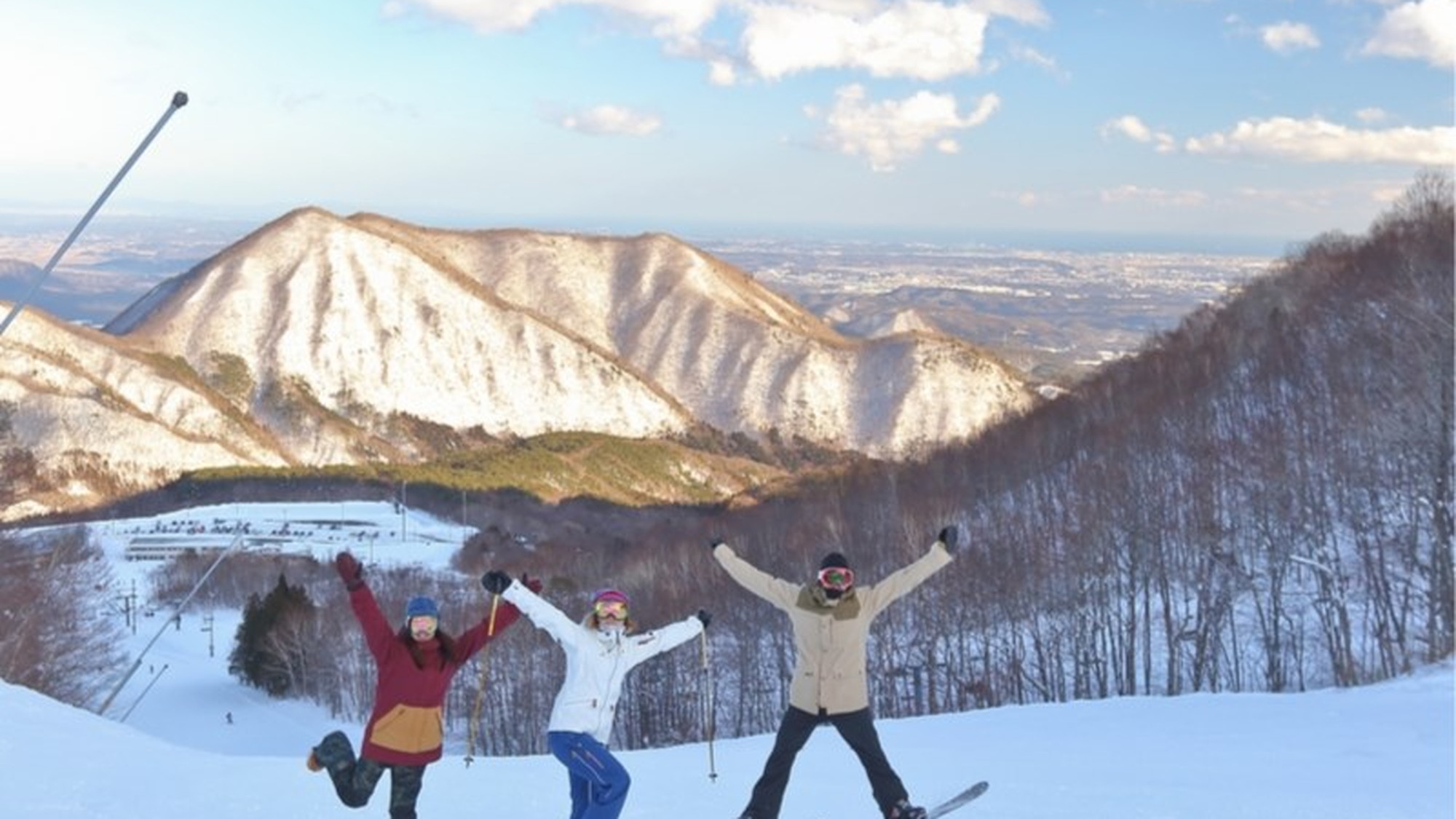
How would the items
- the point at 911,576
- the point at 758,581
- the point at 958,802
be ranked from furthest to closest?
the point at 958,802, the point at 758,581, the point at 911,576

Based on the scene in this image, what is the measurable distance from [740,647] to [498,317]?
13051 centimetres

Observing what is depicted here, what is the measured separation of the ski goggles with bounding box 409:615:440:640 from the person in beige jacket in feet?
7.69

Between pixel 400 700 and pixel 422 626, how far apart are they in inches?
20.3

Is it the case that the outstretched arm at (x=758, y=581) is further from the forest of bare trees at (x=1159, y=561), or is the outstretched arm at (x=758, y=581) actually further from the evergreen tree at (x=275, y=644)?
the evergreen tree at (x=275, y=644)

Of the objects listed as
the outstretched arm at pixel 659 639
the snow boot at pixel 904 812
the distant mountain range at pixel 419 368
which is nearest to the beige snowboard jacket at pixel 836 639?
the outstretched arm at pixel 659 639

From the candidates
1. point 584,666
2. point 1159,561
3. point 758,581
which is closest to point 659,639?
point 584,666

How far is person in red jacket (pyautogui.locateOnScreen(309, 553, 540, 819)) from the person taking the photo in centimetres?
862

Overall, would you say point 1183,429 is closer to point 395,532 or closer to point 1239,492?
point 1239,492

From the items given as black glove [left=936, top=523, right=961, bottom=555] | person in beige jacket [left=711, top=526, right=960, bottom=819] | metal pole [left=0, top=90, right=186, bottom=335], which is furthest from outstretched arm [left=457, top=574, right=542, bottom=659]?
metal pole [left=0, top=90, right=186, bottom=335]

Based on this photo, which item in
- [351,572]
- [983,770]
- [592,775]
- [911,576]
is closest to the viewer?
[592,775]

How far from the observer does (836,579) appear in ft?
29.3

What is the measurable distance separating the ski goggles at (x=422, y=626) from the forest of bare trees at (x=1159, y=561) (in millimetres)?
20015

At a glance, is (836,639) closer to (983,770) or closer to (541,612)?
(541,612)

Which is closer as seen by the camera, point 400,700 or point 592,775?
point 592,775
